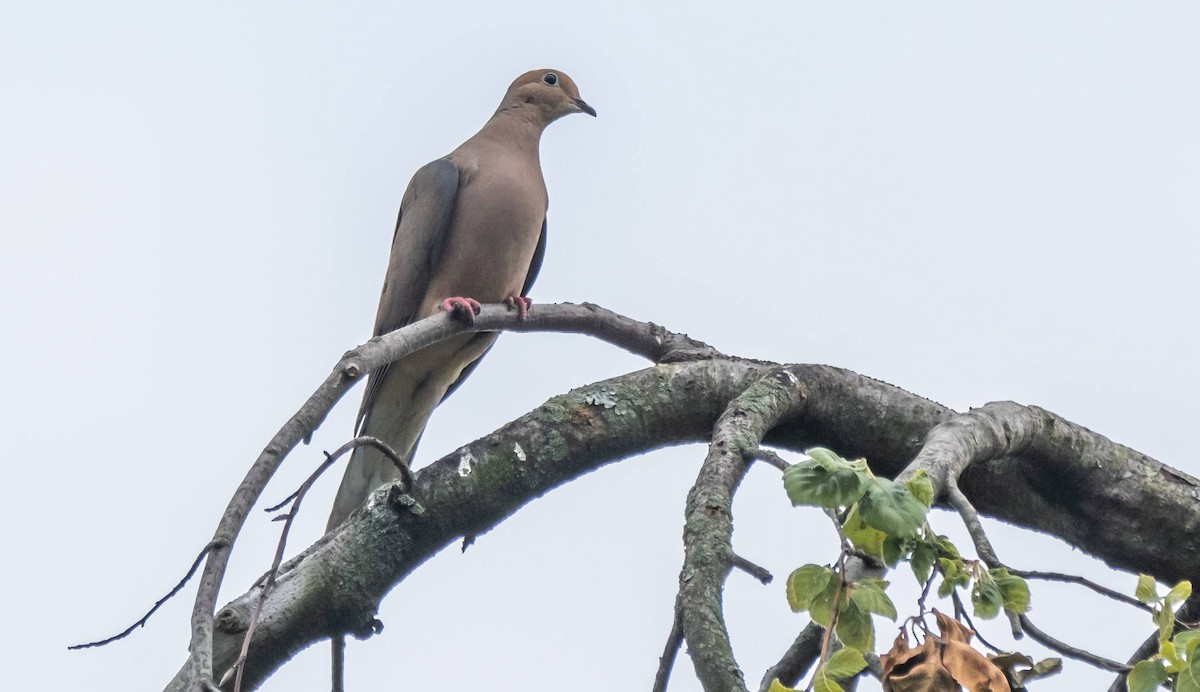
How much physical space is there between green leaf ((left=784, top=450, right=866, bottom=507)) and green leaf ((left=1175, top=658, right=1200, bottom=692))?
48 cm

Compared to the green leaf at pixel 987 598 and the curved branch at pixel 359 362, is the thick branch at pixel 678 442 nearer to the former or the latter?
the curved branch at pixel 359 362

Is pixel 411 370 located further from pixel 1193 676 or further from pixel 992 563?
pixel 1193 676

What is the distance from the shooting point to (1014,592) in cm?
181

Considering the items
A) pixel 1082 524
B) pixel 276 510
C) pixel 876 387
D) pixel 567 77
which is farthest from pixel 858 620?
pixel 567 77

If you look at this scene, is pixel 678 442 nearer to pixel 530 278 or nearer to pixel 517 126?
pixel 530 278

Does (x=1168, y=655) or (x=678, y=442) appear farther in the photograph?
(x=678, y=442)

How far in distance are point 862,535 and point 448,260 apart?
141 inches

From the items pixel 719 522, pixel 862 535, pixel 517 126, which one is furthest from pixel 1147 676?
pixel 517 126

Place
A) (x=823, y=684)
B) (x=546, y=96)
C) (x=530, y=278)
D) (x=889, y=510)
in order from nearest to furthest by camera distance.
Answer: (x=823, y=684) < (x=889, y=510) < (x=530, y=278) < (x=546, y=96)

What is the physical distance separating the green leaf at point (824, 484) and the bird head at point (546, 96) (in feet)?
15.0

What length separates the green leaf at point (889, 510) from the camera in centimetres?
167

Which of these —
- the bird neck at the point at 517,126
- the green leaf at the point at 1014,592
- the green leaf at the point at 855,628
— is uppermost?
the bird neck at the point at 517,126

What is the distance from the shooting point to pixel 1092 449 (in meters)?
3.22

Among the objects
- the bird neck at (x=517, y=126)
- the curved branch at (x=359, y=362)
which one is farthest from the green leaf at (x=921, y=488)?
the bird neck at (x=517, y=126)
